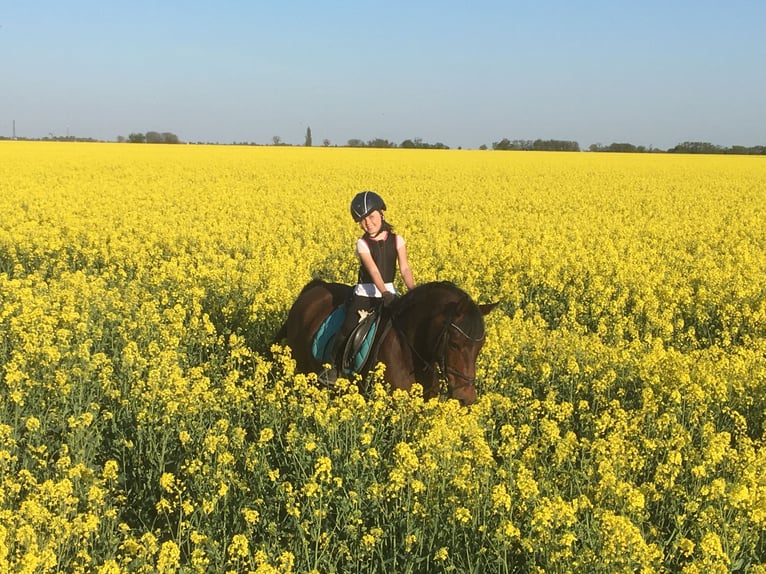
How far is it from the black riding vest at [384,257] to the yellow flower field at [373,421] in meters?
1.06

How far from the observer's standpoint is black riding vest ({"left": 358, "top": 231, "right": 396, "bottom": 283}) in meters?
6.29

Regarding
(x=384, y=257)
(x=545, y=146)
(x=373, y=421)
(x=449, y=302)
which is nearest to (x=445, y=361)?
(x=449, y=302)

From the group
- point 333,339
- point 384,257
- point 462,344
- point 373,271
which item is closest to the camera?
point 462,344

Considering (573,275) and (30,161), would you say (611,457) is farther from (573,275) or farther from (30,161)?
(30,161)

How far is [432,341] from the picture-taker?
18.5ft

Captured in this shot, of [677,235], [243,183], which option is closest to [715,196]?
[677,235]

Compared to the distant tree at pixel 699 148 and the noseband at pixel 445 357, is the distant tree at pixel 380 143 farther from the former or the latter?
the noseband at pixel 445 357

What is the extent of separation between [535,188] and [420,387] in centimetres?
2585

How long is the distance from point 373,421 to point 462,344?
87cm

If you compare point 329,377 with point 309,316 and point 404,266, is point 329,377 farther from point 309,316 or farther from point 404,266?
point 404,266

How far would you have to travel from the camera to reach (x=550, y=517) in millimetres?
3555

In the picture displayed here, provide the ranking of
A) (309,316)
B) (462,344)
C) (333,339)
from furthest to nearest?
(309,316) < (333,339) < (462,344)

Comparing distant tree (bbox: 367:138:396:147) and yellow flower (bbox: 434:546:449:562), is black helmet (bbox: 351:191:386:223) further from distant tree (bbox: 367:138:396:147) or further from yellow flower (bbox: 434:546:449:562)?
distant tree (bbox: 367:138:396:147)

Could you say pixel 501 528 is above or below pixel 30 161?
below
